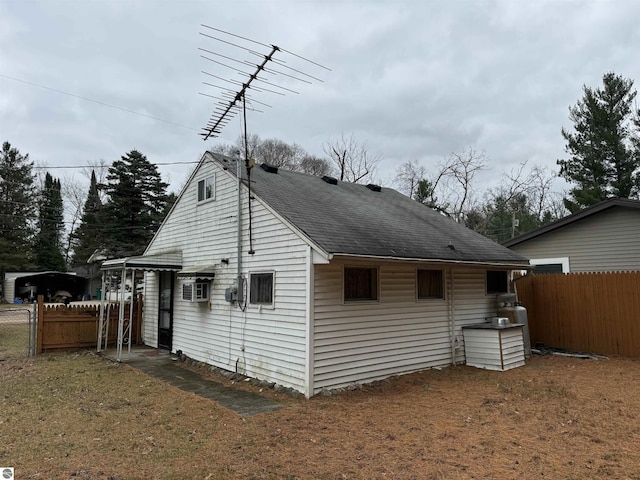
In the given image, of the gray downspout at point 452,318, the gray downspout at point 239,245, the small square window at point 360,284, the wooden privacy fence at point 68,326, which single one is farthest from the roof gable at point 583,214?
the wooden privacy fence at point 68,326

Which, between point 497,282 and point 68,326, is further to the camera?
point 68,326

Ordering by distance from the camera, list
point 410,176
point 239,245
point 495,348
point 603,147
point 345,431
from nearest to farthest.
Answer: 1. point 345,431
2. point 239,245
3. point 495,348
4. point 603,147
5. point 410,176

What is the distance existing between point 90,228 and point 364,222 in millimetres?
34794

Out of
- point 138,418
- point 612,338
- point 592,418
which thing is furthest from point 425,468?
point 612,338

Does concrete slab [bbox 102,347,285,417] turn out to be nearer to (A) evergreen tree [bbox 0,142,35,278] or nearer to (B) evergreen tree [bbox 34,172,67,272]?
(A) evergreen tree [bbox 0,142,35,278]

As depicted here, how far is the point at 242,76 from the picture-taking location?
838 cm

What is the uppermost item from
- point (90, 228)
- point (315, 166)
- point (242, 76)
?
point (315, 166)

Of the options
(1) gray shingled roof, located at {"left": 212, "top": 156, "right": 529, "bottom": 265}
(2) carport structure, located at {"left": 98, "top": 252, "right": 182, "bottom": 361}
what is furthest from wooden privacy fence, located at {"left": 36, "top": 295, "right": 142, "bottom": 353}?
(1) gray shingled roof, located at {"left": 212, "top": 156, "right": 529, "bottom": 265}

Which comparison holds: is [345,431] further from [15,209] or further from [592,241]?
[15,209]

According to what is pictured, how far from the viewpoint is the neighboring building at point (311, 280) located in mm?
6824

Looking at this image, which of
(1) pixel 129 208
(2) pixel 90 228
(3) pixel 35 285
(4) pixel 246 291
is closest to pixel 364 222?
(4) pixel 246 291

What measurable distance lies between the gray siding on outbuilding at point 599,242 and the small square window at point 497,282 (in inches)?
157

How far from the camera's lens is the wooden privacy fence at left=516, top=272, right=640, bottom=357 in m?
9.38

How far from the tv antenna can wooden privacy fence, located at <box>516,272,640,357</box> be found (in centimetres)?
795
